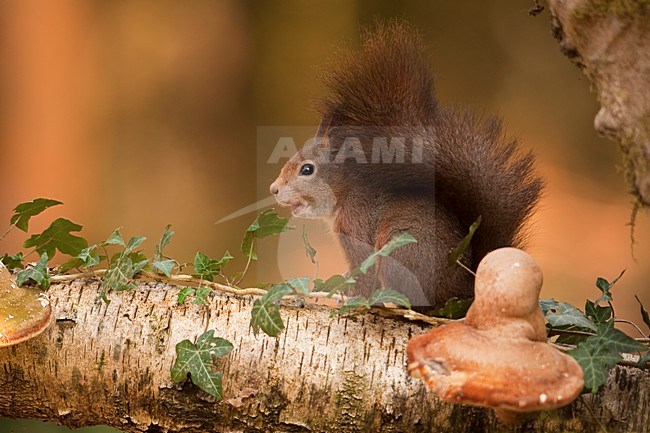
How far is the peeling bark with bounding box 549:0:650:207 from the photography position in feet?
2.82

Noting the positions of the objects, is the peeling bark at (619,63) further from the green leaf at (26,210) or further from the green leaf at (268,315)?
the green leaf at (26,210)

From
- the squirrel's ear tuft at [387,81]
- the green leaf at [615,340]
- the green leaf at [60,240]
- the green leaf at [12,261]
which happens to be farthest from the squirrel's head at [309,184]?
the green leaf at [615,340]

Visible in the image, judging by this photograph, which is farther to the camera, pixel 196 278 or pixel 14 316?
pixel 196 278

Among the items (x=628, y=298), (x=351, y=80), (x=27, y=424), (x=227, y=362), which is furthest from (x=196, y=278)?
(x=628, y=298)

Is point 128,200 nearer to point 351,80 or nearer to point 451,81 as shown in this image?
point 451,81

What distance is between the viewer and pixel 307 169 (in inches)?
58.2

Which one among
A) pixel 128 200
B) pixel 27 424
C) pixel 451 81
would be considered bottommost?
pixel 27 424

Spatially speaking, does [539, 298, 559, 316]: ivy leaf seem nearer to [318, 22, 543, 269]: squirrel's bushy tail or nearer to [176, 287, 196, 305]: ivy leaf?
→ [318, 22, 543, 269]: squirrel's bushy tail

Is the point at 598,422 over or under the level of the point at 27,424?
over

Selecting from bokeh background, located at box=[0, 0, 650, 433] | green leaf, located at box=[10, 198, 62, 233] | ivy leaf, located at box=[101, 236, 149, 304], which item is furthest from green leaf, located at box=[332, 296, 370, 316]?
bokeh background, located at box=[0, 0, 650, 433]

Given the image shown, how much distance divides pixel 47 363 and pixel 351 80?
673 mm

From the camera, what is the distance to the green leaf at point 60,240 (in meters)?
1.37

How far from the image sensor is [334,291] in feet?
3.86

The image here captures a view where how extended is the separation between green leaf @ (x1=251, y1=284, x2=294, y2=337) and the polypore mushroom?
0.88ft
